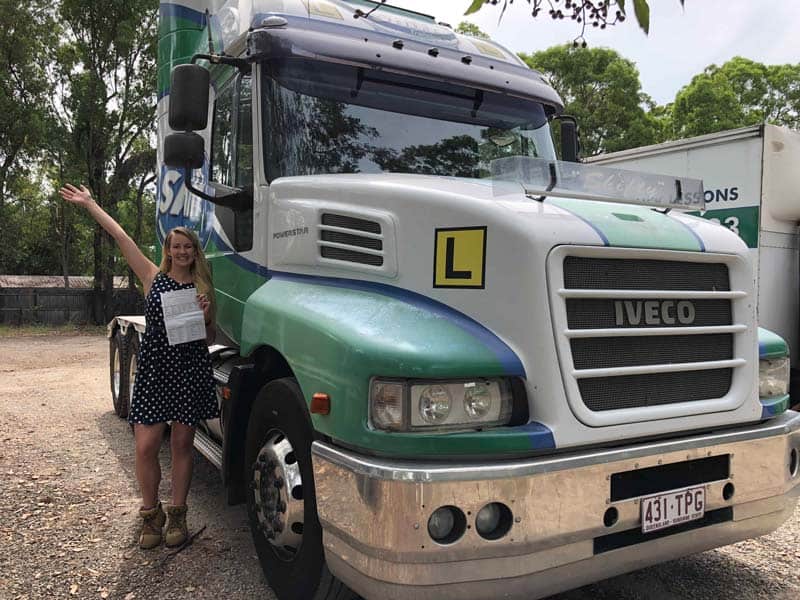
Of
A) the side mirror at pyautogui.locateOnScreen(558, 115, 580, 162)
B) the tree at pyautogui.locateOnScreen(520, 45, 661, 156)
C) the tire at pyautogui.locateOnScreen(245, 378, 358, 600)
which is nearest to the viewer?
the tire at pyautogui.locateOnScreen(245, 378, 358, 600)

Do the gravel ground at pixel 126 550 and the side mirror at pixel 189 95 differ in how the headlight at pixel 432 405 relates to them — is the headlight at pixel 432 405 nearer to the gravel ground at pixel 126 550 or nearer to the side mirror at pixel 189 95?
the gravel ground at pixel 126 550

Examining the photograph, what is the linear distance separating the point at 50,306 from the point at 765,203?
23.3 meters

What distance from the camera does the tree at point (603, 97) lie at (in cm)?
2484

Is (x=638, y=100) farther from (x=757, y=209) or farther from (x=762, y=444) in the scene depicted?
(x=762, y=444)

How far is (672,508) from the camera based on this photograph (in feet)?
9.18

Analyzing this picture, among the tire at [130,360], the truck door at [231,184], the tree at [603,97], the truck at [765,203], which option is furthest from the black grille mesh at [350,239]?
the tree at [603,97]

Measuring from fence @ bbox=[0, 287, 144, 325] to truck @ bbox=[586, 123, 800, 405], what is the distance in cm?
2002

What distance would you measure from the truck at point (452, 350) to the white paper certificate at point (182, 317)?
0.96ft

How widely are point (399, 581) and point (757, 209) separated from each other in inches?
267

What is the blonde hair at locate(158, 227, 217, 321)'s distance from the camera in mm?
4152

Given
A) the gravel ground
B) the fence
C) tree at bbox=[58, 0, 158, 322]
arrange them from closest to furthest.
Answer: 1. the gravel ground
2. tree at bbox=[58, 0, 158, 322]
3. the fence

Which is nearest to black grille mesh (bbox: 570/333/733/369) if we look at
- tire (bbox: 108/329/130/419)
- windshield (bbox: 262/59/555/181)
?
windshield (bbox: 262/59/555/181)

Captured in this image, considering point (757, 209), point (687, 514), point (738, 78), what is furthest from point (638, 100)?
point (687, 514)

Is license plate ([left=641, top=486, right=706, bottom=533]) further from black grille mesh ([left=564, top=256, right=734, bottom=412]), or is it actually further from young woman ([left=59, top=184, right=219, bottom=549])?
young woman ([left=59, top=184, right=219, bottom=549])
